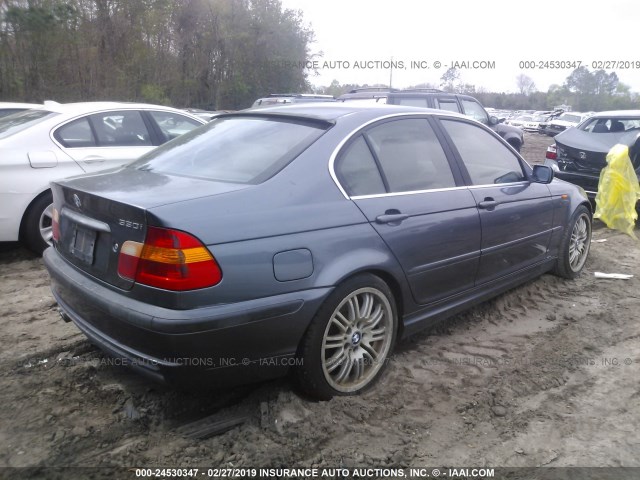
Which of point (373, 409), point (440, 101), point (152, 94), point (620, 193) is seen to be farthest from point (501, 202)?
point (152, 94)

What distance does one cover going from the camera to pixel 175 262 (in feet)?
7.77

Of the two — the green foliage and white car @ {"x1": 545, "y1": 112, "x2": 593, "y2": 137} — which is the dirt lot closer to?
the green foliage

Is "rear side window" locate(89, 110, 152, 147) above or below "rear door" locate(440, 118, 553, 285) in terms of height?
above

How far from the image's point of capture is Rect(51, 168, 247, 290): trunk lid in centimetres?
250

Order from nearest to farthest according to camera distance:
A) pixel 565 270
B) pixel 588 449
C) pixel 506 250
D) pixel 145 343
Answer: pixel 145 343
pixel 588 449
pixel 506 250
pixel 565 270

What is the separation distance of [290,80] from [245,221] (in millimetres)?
30311

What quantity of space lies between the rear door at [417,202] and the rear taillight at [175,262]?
0.98 meters

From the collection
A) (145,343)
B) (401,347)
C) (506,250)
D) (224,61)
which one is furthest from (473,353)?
(224,61)

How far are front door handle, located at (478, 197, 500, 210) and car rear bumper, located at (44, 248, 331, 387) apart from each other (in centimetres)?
161

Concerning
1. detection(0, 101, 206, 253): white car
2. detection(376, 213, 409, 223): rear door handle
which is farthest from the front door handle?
detection(0, 101, 206, 253): white car

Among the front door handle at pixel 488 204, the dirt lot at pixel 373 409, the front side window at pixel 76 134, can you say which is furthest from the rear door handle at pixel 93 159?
the front door handle at pixel 488 204

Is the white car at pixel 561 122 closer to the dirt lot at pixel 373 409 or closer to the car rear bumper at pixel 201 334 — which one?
the dirt lot at pixel 373 409

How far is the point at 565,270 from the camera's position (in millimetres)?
5121

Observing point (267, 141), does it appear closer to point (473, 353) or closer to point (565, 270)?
point (473, 353)
